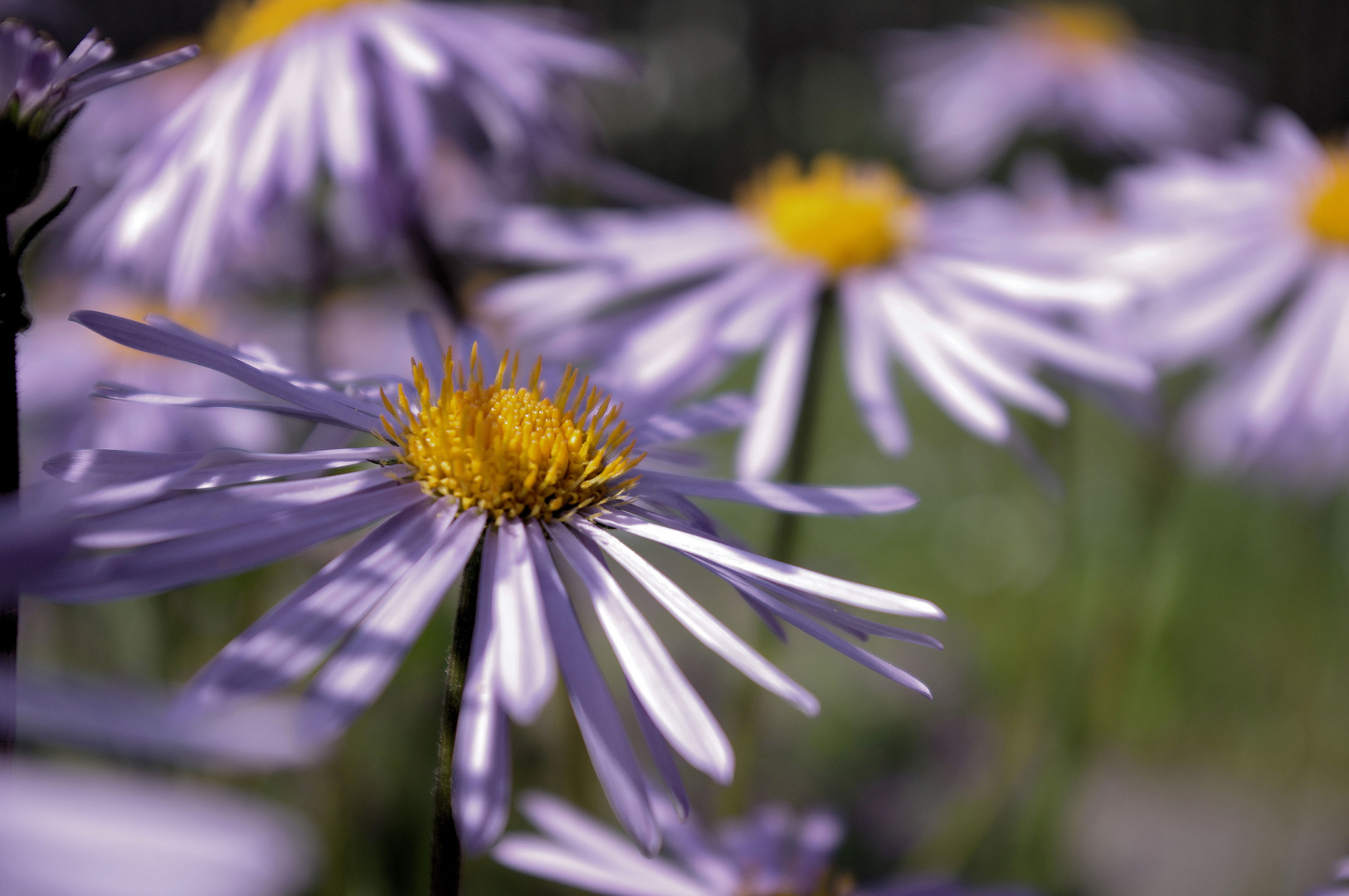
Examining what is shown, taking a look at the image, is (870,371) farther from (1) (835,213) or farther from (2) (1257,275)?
(2) (1257,275)

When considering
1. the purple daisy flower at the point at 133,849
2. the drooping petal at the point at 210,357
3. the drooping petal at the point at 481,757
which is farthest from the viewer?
the drooping petal at the point at 210,357

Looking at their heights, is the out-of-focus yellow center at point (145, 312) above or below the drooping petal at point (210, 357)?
above

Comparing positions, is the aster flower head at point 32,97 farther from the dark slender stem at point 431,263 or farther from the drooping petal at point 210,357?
the dark slender stem at point 431,263

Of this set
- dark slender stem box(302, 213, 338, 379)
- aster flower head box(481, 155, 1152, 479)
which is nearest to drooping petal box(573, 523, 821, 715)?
aster flower head box(481, 155, 1152, 479)

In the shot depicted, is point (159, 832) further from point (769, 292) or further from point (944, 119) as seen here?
point (944, 119)

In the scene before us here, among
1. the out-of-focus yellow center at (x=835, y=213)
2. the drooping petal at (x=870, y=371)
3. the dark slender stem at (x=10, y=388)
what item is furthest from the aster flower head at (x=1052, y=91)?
the dark slender stem at (x=10, y=388)

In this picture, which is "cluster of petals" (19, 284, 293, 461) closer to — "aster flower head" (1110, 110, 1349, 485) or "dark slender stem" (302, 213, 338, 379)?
"dark slender stem" (302, 213, 338, 379)

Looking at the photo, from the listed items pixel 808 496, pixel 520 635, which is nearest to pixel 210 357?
pixel 520 635
